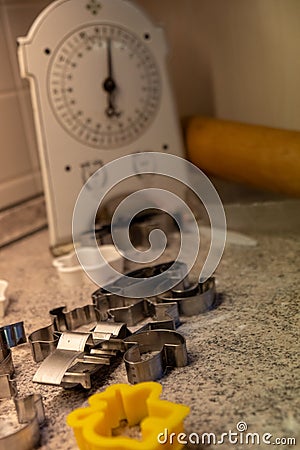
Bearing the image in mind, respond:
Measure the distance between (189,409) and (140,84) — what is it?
541mm

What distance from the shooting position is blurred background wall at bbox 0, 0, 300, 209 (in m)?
0.87

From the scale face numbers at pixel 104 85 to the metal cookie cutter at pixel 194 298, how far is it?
0.94ft

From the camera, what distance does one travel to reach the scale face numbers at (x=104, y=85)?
81 centimetres

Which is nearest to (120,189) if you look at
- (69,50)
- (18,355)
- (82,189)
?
(82,189)

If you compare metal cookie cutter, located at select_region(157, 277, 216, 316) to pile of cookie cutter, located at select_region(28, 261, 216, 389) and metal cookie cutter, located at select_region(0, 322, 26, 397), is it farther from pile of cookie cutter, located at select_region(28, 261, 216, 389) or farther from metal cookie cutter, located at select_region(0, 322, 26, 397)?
metal cookie cutter, located at select_region(0, 322, 26, 397)

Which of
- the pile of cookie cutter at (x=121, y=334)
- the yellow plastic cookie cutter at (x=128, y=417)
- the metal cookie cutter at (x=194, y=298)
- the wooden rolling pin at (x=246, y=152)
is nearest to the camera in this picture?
the yellow plastic cookie cutter at (x=128, y=417)

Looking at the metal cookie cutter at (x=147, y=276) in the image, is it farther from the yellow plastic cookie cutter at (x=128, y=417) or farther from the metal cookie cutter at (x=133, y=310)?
the yellow plastic cookie cutter at (x=128, y=417)

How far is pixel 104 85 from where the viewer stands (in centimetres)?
83

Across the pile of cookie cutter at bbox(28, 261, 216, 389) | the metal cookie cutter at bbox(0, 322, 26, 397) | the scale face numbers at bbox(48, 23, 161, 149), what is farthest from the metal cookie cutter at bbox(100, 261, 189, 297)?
the scale face numbers at bbox(48, 23, 161, 149)

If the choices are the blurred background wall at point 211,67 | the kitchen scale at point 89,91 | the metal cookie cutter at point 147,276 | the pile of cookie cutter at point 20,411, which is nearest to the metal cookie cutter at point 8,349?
the pile of cookie cutter at point 20,411

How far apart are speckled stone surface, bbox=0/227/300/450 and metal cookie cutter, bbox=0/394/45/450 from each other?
0.03 ft

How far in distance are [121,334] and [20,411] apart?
13 centimetres

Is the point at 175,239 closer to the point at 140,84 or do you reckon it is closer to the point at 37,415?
the point at 140,84

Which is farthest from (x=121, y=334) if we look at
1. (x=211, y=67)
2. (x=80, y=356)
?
(x=211, y=67)
